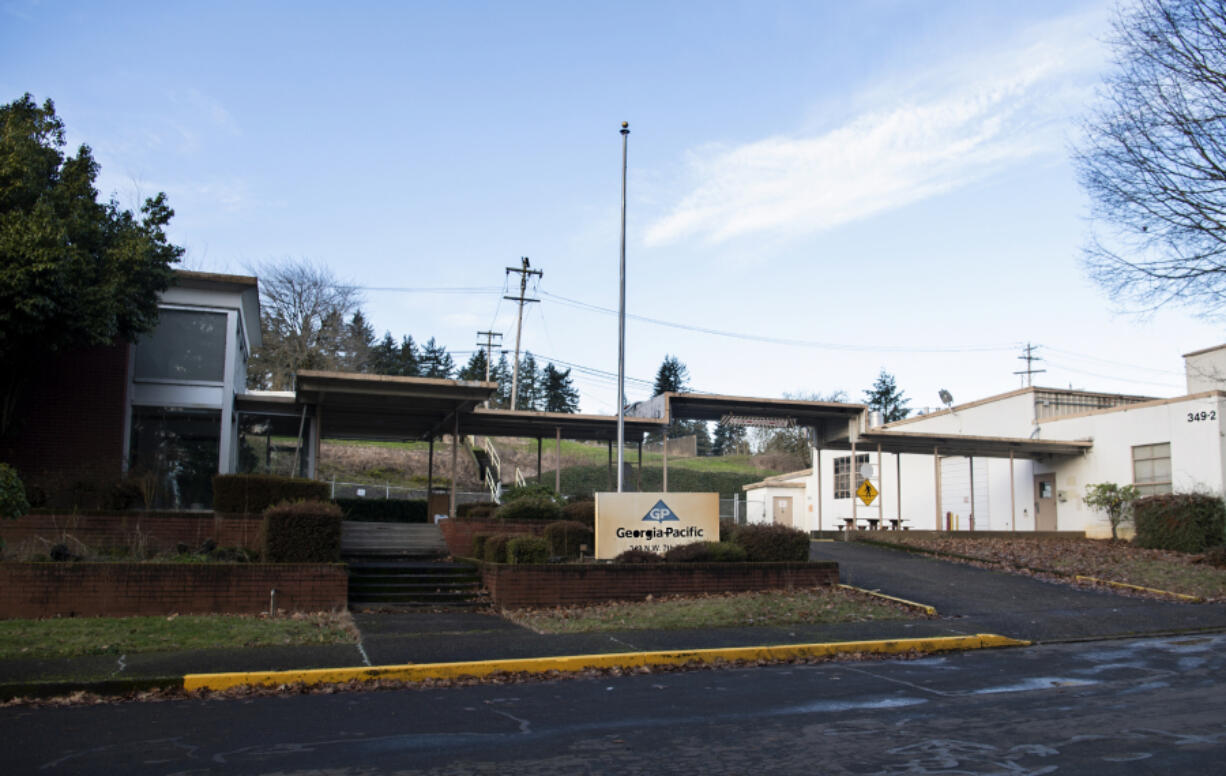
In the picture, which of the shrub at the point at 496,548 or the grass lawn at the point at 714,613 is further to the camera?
the shrub at the point at 496,548

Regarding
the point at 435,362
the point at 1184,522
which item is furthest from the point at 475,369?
the point at 1184,522

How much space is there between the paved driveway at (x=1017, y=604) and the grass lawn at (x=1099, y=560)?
1.59 m

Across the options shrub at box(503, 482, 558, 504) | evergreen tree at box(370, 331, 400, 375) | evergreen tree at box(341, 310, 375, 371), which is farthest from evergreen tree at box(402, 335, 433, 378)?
shrub at box(503, 482, 558, 504)

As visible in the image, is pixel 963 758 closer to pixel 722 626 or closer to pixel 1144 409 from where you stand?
pixel 722 626

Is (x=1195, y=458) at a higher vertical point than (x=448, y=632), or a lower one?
higher

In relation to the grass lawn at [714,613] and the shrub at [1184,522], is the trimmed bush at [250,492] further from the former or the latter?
the shrub at [1184,522]

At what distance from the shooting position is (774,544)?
1775cm

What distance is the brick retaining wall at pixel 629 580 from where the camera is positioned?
15.4 m

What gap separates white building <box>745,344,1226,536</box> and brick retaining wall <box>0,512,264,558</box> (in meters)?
16.5

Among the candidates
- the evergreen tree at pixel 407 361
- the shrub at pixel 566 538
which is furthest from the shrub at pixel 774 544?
the evergreen tree at pixel 407 361

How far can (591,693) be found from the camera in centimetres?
940

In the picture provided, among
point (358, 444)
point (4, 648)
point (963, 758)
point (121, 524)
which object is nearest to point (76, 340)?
point (121, 524)

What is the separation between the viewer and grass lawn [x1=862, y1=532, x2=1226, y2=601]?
19.2m

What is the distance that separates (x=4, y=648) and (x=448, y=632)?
524 cm
